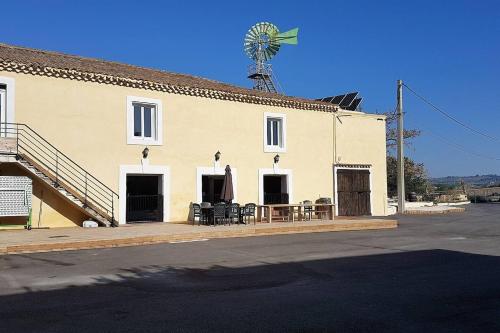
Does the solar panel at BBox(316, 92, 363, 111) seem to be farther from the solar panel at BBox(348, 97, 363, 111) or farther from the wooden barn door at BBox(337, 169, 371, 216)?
the wooden barn door at BBox(337, 169, 371, 216)

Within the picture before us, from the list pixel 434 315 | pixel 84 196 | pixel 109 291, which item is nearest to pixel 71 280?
pixel 109 291

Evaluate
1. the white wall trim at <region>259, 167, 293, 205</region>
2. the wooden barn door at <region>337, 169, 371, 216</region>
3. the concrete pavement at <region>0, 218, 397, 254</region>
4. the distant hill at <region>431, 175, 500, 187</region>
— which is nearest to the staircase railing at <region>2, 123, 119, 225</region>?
the concrete pavement at <region>0, 218, 397, 254</region>

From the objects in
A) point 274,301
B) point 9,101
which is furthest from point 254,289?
point 9,101

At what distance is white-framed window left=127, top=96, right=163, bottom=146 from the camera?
19.7 m

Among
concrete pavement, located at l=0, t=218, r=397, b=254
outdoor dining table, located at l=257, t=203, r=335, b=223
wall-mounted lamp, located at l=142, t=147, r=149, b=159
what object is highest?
wall-mounted lamp, located at l=142, t=147, r=149, b=159

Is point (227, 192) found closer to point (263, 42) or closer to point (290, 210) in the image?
point (290, 210)

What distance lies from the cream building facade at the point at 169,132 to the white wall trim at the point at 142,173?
4cm

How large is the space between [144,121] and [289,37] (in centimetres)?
2045

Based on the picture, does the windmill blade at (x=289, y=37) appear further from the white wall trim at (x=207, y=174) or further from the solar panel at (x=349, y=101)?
the white wall trim at (x=207, y=174)

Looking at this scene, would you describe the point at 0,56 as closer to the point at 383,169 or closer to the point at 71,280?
the point at 71,280

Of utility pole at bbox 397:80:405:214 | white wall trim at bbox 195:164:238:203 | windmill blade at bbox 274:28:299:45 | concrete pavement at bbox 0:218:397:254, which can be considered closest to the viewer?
concrete pavement at bbox 0:218:397:254

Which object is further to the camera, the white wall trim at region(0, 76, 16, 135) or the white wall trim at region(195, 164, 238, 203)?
the white wall trim at region(195, 164, 238, 203)

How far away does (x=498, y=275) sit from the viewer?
942cm

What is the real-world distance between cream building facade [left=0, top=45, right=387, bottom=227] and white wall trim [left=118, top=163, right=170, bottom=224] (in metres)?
0.04
